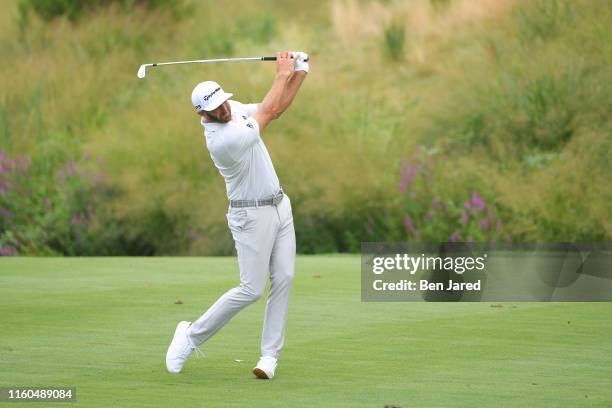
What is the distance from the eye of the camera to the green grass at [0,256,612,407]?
7.47 metres

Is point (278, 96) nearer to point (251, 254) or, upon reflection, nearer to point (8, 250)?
point (251, 254)

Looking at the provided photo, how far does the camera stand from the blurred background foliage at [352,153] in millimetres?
18891

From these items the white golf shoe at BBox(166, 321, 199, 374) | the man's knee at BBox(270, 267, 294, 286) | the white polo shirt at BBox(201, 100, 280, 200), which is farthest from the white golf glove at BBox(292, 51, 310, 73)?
the white golf shoe at BBox(166, 321, 199, 374)

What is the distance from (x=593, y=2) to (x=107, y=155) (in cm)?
912

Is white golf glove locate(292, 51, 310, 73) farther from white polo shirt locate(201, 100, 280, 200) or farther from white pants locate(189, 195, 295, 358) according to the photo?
white pants locate(189, 195, 295, 358)

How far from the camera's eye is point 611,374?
806 centimetres

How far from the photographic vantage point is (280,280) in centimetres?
833

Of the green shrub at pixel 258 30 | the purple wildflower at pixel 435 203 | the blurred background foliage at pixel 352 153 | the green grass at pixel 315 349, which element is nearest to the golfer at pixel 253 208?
the green grass at pixel 315 349

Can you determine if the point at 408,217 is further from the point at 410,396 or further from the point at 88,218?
the point at 410,396

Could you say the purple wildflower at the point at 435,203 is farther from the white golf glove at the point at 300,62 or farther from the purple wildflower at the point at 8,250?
the white golf glove at the point at 300,62

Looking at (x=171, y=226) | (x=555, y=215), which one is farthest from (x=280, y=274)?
(x=171, y=226)

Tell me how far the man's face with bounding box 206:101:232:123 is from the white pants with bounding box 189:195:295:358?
62cm

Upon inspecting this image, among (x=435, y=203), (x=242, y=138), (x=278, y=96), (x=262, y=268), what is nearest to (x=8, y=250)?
(x=435, y=203)

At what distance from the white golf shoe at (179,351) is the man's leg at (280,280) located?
0.52 meters
